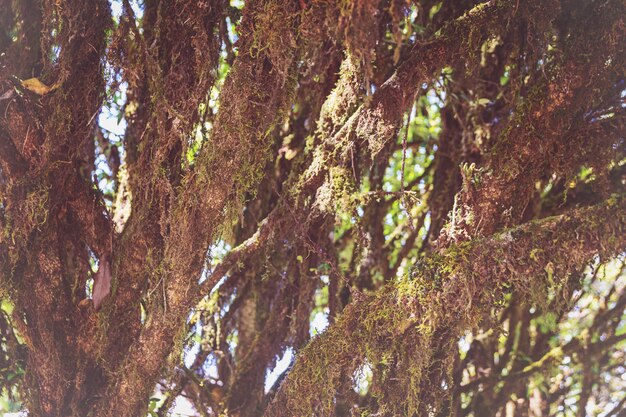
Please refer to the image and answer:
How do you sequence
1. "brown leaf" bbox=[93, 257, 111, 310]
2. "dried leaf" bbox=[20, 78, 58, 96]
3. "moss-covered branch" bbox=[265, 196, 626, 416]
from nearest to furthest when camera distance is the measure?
"moss-covered branch" bbox=[265, 196, 626, 416]
"dried leaf" bbox=[20, 78, 58, 96]
"brown leaf" bbox=[93, 257, 111, 310]

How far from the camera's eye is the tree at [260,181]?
6.26 feet

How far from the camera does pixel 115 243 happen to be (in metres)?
2.42

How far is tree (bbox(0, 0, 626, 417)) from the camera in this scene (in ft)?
6.26

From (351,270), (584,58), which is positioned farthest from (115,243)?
(584,58)

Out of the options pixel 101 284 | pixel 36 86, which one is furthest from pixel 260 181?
pixel 36 86

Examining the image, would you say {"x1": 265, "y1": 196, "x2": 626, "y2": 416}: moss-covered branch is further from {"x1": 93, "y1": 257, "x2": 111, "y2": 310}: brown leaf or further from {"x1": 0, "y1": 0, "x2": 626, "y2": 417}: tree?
{"x1": 93, "y1": 257, "x2": 111, "y2": 310}: brown leaf

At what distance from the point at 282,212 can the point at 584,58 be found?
4.13ft

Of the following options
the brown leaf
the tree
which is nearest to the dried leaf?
the tree

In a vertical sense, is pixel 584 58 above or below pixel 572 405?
above

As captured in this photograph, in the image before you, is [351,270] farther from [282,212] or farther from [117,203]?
[117,203]

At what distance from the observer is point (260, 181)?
7.77ft

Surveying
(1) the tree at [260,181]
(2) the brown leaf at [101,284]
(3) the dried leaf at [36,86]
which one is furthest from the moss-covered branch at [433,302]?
(3) the dried leaf at [36,86]

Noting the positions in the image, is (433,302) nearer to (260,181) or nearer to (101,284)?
(260,181)

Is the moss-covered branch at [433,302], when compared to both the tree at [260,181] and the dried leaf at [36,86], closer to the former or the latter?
the tree at [260,181]
